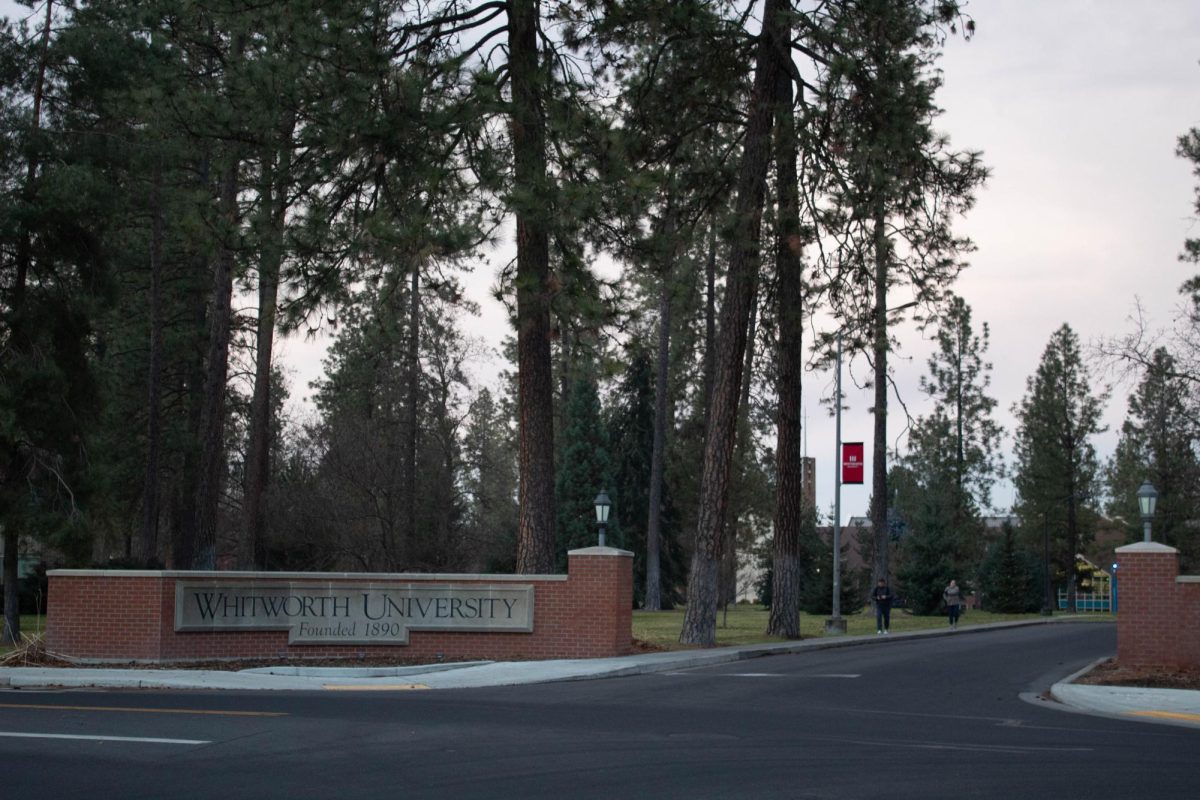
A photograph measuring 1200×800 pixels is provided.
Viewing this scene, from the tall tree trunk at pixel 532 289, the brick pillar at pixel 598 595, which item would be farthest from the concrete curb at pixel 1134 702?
the tall tree trunk at pixel 532 289

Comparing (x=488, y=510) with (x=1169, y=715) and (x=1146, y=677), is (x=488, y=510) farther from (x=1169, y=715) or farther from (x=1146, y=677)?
(x=1169, y=715)

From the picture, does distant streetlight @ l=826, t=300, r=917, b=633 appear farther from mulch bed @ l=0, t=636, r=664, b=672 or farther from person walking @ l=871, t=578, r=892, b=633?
mulch bed @ l=0, t=636, r=664, b=672

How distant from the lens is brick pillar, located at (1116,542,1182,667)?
1983 cm

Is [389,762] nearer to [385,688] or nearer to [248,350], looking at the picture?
[385,688]

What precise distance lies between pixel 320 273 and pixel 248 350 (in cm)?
2641

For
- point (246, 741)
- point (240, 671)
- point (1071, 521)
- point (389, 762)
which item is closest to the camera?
point (389, 762)

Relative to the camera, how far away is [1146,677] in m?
18.7

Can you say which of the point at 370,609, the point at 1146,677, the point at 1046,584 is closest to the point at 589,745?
the point at 1146,677

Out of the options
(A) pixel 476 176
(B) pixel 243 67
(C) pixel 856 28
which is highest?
(C) pixel 856 28

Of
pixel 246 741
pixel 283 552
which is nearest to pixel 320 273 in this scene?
pixel 246 741

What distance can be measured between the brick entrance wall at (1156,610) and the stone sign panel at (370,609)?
31.8 feet

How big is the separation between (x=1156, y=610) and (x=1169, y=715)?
213 inches

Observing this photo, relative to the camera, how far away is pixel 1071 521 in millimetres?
71375

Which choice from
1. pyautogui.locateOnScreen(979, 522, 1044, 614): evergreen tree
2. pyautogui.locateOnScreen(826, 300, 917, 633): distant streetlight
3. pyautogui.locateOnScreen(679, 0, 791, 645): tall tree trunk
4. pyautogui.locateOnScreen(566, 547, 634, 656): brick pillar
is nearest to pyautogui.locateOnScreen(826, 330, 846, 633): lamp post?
pyautogui.locateOnScreen(826, 300, 917, 633): distant streetlight
